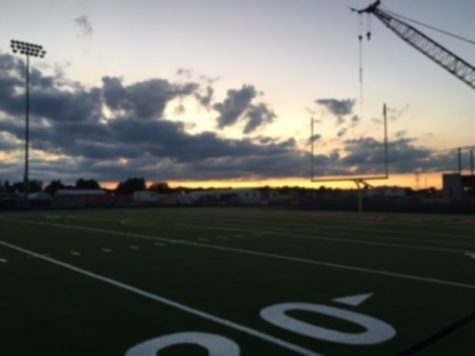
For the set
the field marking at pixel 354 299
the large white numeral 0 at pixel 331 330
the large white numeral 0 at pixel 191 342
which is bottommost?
the large white numeral 0 at pixel 191 342

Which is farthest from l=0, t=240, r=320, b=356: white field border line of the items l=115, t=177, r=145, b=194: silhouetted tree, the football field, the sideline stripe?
l=115, t=177, r=145, b=194: silhouetted tree

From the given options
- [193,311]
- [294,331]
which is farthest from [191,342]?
[193,311]

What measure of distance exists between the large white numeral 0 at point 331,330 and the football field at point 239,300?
1 centimetres

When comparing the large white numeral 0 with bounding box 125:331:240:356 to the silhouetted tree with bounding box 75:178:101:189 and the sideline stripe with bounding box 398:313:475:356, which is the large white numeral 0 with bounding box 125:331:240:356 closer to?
the sideline stripe with bounding box 398:313:475:356

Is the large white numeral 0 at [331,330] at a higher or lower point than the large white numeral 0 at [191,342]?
higher

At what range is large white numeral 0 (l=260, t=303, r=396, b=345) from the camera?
498 centimetres

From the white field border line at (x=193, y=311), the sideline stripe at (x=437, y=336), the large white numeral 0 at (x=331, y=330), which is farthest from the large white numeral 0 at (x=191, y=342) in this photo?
the sideline stripe at (x=437, y=336)

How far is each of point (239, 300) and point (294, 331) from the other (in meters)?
1.57

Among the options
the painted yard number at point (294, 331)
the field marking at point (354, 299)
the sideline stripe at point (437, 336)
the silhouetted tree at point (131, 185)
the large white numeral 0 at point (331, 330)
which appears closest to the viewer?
the sideline stripe at point (437, 336)

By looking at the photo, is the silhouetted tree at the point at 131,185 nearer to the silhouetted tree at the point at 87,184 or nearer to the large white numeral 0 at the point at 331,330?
the silhouetted tree at the point at 87,184

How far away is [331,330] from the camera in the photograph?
5238mm

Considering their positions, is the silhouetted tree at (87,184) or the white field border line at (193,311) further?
the silhouetted tree at (87,184)

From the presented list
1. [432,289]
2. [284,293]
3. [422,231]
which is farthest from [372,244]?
[284,293]

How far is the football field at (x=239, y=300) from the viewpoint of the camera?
16.0 ft
